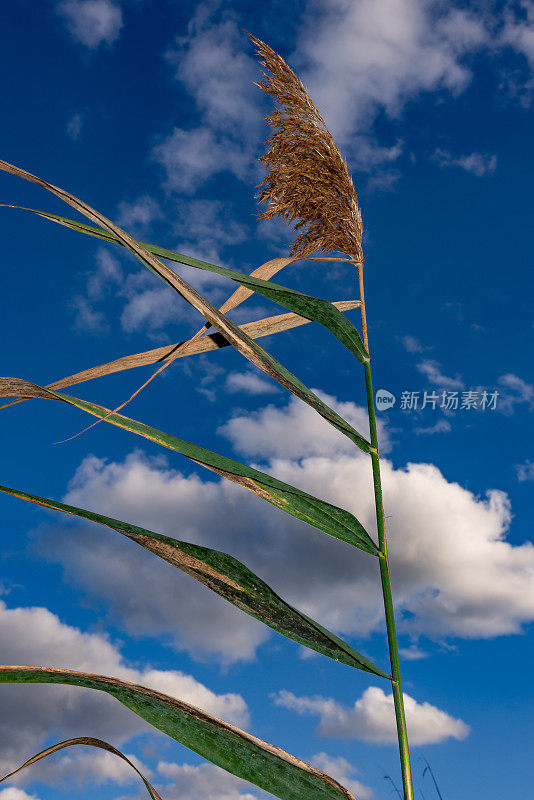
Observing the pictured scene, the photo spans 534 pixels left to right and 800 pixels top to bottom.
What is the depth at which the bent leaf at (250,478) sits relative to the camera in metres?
1.17

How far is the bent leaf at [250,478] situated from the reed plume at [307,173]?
1.00m

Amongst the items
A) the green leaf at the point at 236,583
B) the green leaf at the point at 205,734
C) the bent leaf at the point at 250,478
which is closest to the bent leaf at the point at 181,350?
the bent leaf at the point at 250,478

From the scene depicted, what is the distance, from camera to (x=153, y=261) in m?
1.12

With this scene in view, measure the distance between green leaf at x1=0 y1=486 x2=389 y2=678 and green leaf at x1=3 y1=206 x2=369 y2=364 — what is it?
0.63m

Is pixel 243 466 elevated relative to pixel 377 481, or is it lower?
lower

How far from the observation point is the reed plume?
2.04 m

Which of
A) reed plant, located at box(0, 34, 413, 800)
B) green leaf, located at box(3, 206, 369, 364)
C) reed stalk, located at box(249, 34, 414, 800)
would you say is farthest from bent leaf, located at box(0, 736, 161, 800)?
reed stalk, located at box(249, 34, 414, 800)

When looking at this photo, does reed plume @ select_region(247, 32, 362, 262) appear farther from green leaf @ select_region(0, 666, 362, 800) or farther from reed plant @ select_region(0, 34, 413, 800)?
green leaf @ select_region(0, 666, 362, 800)

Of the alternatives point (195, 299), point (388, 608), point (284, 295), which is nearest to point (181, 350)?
point (284, 295)

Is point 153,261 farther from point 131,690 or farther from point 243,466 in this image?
point 131,690

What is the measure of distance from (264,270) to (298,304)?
395mm

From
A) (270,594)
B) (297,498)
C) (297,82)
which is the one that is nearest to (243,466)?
(297,498)

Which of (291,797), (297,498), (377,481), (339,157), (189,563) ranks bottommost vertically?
(291,797)

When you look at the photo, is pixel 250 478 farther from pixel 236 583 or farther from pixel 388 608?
pixel 388 608
